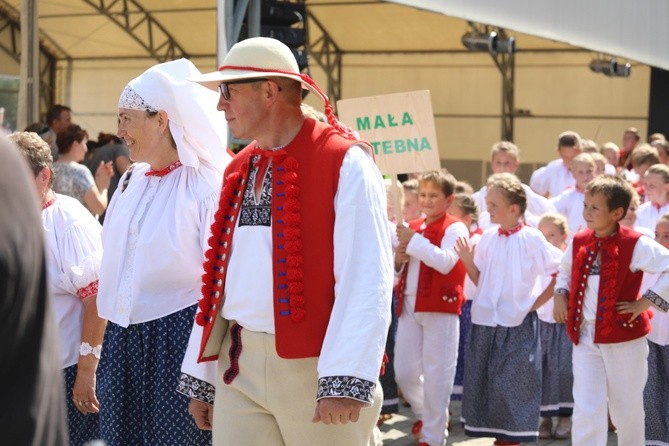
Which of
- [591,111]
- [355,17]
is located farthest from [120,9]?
[591,111]

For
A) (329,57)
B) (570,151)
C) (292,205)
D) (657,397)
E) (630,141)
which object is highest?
(329,57)

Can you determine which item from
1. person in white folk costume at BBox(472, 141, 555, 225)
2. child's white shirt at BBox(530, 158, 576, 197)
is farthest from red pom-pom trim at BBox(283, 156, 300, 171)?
child's white shirt at BBox(530, 158, 576, 197)

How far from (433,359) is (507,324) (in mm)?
502

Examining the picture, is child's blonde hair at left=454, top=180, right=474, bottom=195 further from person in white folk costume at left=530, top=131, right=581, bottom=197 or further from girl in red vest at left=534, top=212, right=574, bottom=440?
person in white folk costume at left=530, top=131, right=581, bottom=197

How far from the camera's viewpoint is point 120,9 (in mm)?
12078

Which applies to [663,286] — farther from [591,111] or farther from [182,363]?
[591,111]

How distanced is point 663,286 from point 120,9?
7.46 meters

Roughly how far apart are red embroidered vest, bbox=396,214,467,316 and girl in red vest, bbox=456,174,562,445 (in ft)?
0.32

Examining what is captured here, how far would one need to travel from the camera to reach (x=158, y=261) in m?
4.30

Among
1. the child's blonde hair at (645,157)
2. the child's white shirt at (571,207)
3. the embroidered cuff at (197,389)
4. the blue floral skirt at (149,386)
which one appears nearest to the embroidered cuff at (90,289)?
the blue floral skirt at (149,386)

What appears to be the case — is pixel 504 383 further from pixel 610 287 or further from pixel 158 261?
pixel 158 261

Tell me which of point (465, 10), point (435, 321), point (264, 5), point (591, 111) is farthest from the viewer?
point (591, 111)

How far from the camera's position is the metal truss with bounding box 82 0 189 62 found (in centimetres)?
1192

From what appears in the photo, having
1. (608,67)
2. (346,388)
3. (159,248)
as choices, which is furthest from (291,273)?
(608,67)
